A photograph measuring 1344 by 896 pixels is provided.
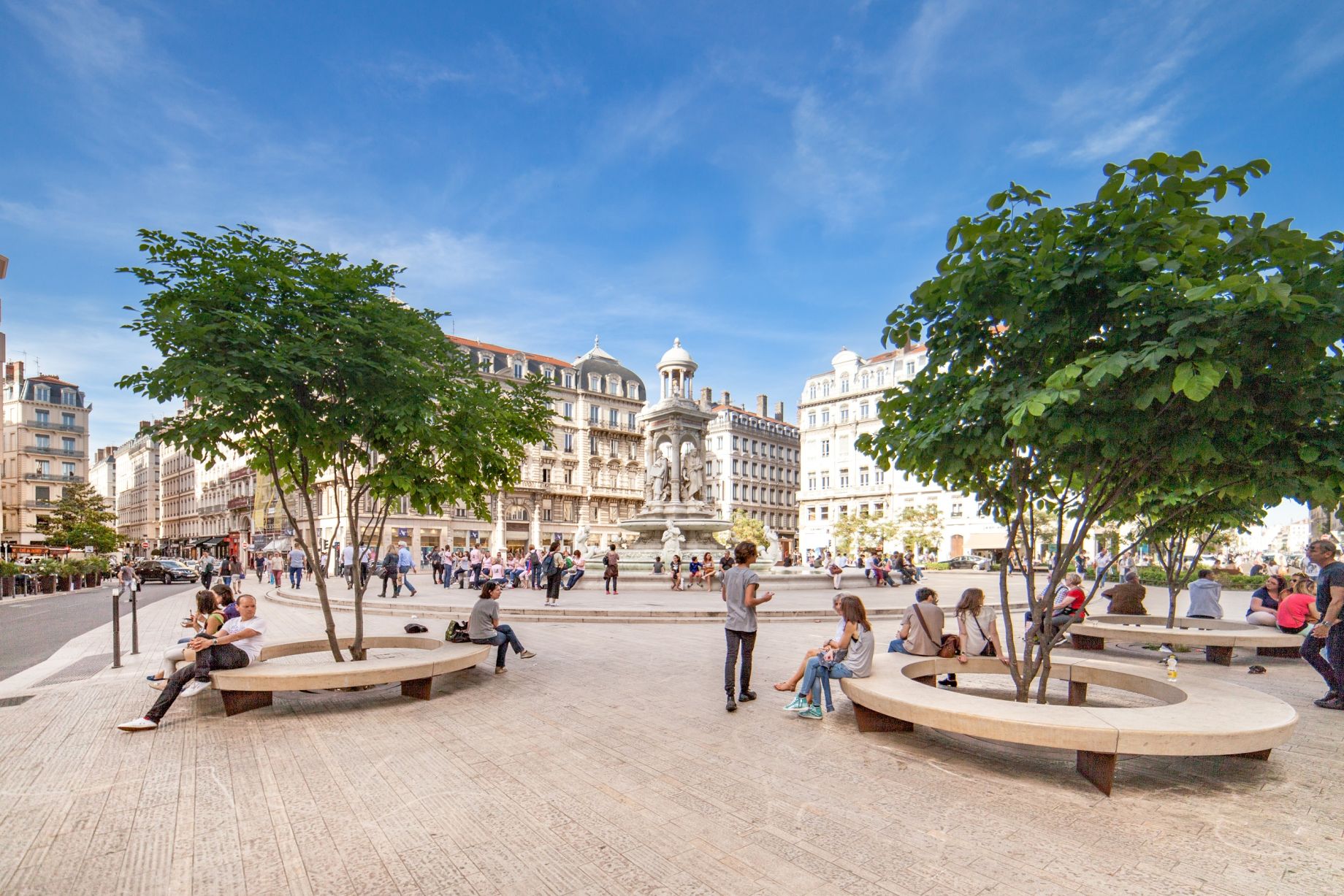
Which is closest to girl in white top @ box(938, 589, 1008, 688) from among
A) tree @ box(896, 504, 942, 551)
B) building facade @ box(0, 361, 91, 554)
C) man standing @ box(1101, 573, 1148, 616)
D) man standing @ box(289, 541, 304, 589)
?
man standing @ box(1101, 573, 1148, 616)

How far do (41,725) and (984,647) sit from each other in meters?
10.5

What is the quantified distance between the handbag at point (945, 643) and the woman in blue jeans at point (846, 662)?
121 centimetres

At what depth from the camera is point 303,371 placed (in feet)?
25.3

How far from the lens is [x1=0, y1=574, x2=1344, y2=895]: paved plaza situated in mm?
4125

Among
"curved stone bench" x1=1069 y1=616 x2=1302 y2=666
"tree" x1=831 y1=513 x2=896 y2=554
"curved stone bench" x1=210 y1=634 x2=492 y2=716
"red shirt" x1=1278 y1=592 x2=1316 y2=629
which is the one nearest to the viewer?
"curved stone bench" x1=210 y1=634 x2=492 y2=716

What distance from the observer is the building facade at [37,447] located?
66.8 m

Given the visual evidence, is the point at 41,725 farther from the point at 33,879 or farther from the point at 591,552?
the point at 591,552

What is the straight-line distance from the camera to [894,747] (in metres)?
6.55

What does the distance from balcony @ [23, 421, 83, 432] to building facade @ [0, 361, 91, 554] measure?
0.06 metres

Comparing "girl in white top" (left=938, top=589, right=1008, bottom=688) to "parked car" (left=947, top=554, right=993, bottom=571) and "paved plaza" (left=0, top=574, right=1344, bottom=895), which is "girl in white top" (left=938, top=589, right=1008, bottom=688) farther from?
"parked car" (left=947, top=554, right=993, bottom=571)

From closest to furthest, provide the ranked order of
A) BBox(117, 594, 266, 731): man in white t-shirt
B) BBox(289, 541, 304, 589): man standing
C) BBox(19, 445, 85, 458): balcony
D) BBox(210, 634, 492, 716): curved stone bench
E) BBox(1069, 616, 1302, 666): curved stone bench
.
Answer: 1. BBox(117, 594, 266, 731): man in white t-shirt
2. BBox(210, 634, 492, 716): curved stone bench
3. BBox(1069, 616, 1302, 666): curved stone bench
4. BBox(289, 541, 304, 589): man standing
5. BBox(19, 445, 85, 458): balcony

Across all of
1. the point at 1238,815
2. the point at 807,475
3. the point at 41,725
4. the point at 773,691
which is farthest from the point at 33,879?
the point at 807,475

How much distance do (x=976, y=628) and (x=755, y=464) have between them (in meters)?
77.5

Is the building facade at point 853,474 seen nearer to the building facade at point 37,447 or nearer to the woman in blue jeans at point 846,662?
the woman in blue jeans at point 846,662
